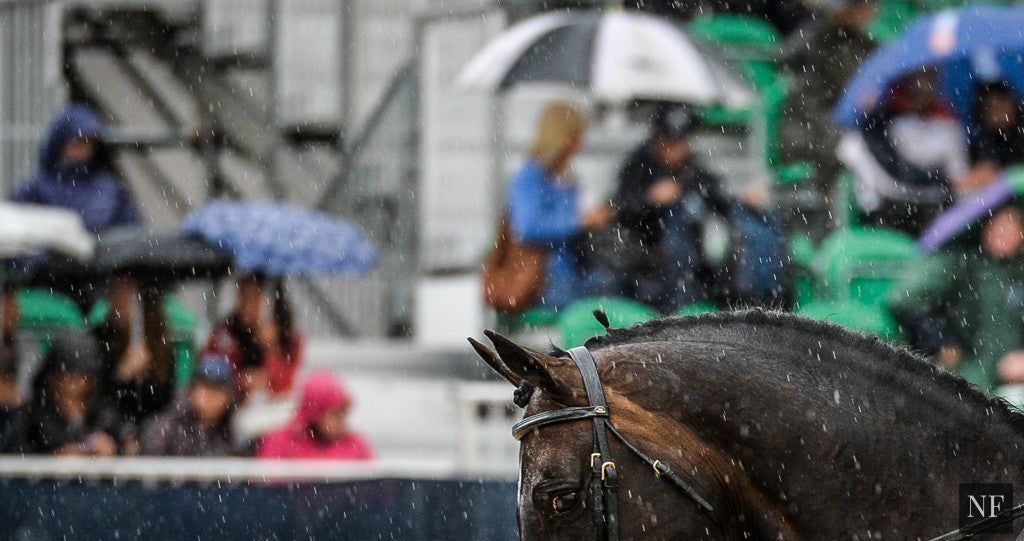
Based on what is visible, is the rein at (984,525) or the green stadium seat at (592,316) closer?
the rein at (984,525)

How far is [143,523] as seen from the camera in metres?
6.02

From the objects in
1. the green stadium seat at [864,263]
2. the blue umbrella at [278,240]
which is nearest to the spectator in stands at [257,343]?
the blue umbrella at [278,240]

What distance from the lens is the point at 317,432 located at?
6867 mm

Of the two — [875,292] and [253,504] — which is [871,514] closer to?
[253,504]

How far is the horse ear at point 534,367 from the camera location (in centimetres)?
289

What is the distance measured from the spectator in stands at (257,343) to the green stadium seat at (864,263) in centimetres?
291

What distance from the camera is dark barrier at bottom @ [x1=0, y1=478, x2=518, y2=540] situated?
5996mm

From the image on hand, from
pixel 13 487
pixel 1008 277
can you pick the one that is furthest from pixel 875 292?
pixel 13 487

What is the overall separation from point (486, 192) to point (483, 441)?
426 cm

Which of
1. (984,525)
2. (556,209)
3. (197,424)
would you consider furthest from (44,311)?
(984,525)

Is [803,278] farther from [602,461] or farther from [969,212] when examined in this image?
[602,461]

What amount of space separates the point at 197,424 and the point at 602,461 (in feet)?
14.9

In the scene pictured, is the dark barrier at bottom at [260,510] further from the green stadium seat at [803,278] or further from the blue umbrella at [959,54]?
the blue umbrella at [959,54]

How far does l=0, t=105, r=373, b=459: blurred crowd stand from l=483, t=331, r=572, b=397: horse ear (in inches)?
153
